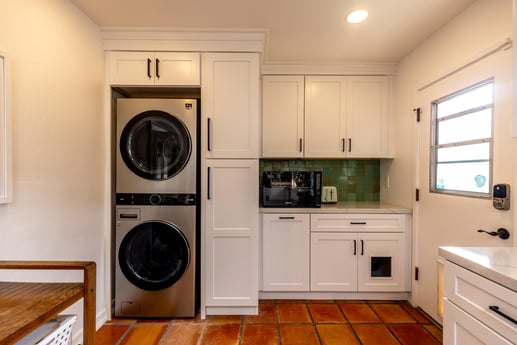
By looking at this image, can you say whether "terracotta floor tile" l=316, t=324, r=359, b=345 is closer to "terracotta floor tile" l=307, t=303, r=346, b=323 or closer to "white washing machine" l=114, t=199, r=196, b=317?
"terracotta floor tile" l=307, t=303, r=346, b=323

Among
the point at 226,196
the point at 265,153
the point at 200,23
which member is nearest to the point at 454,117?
the point at 265,153

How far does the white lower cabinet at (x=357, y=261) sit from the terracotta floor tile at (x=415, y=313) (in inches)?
5.7

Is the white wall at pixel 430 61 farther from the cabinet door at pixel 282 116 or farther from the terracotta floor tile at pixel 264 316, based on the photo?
the terracotta floor tile at pixel 264 316

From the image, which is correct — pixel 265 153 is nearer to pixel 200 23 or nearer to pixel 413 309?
pixel 200 23

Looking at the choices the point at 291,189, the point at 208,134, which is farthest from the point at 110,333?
the point at 291,189

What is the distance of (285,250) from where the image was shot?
2482 mm

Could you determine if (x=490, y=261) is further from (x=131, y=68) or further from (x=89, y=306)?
(x=131, y=68)

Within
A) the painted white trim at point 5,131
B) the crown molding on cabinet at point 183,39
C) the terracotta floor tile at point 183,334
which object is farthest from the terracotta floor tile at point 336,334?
the crown molding on cabinet at point 183,39

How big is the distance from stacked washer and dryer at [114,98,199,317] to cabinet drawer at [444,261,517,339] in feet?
5.63

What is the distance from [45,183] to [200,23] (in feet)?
5.08

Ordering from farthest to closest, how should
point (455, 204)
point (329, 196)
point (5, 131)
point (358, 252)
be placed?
point (329, 196) → point (358, 252) → point (455, 204) → point (5, 131)

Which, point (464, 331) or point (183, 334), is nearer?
point (464, 331)

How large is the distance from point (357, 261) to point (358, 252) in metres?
0.09

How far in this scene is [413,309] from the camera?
2.37 meters
